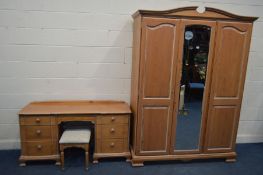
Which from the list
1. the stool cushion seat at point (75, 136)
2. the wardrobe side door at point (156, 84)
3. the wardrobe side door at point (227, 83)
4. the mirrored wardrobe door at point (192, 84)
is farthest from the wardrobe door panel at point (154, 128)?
the stool cushion seat at point (75, 136)

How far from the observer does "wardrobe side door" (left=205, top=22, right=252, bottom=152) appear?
2.59 meters

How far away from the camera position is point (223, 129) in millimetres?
2850

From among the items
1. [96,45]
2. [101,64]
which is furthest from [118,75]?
[96,45]

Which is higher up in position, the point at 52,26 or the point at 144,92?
the point at 52,26

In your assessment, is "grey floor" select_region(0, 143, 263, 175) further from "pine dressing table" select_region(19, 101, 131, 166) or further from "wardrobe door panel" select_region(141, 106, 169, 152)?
"wardrobe door panel" select_region(141, 106, 169, 152)

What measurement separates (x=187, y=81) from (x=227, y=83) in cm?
49

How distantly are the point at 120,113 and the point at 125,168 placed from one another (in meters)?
0.66

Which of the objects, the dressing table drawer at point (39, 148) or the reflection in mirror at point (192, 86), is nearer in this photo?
the reflection in mirror at point (192, 86)

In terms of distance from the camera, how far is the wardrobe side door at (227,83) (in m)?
2.59

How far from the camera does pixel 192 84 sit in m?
2.67

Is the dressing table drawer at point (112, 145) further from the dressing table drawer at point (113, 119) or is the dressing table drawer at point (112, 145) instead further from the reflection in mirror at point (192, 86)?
the reflection in mirror at point (192, 86)

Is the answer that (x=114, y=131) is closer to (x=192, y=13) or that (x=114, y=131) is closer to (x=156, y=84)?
(x=156, y=84)

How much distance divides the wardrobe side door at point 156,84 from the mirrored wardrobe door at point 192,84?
90 mm

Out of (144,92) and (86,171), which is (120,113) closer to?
(144,92)
